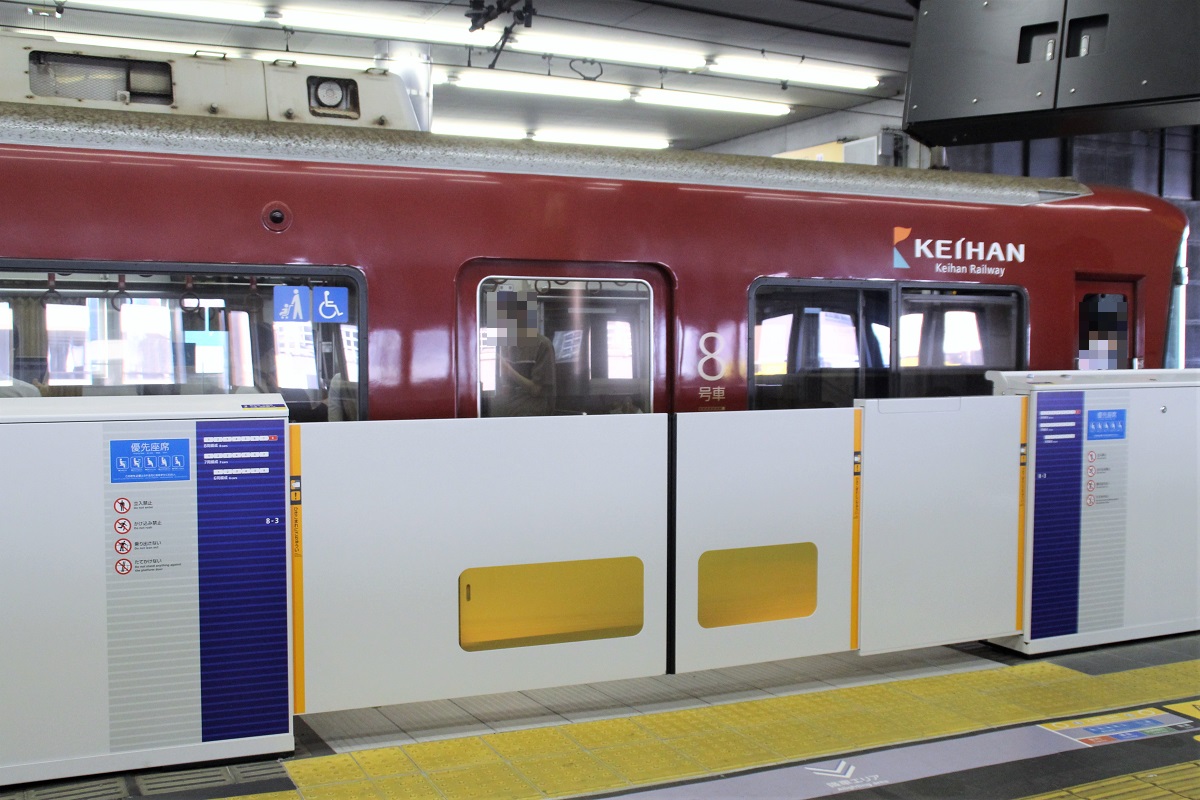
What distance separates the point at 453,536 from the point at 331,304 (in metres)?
1.28

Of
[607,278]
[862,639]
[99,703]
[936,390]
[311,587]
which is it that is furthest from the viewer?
[936,390]

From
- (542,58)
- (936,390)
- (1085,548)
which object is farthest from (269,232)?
(542,58)

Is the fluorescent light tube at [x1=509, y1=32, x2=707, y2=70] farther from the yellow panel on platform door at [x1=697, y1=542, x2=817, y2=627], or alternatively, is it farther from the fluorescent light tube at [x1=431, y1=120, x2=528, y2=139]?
the yellow panel on platform door at [x1=697, y1=542, x2=817, y2=627]

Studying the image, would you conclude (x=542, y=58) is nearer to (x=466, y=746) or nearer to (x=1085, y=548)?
(x=1085, y=548)

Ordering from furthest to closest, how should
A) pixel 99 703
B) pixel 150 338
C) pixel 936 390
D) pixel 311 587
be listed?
pixel 936 390 < pixel 150 338 < pixel 311 587 < pixel 99 703

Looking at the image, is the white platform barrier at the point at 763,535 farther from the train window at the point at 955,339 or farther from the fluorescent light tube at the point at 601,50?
the fluorescent light tube at the point at 601,50

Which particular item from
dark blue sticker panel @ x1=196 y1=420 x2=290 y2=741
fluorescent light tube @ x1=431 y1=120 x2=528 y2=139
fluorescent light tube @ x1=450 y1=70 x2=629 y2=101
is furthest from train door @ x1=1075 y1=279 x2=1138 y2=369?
fluorescent light tube @ x1=431 y1=120 x2=528 y2=139

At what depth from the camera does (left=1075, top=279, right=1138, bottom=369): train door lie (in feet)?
21.1

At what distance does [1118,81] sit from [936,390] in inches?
74.9

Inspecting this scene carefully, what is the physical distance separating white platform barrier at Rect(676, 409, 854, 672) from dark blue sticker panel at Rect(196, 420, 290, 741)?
166 centimetres

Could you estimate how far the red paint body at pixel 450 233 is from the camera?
4.35m

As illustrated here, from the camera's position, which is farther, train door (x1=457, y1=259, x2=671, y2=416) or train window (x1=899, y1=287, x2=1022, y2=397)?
train window (x1=899, y1=287, x2=1022, y2=397)

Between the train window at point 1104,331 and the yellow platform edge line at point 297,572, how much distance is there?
4.86m

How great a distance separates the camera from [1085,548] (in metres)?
5.25
